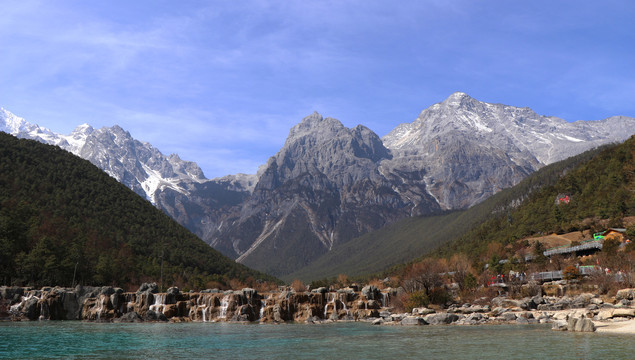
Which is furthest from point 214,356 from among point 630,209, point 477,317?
point 630,209

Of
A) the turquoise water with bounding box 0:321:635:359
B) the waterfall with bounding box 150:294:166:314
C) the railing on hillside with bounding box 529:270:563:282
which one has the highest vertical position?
the railing on hillside with bounding box 529:270:563:282

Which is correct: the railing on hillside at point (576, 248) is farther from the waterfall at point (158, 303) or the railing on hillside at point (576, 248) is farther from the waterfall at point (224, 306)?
the waterfall at point (158, 303)

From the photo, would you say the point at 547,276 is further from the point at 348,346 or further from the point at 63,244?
the point at 63,244

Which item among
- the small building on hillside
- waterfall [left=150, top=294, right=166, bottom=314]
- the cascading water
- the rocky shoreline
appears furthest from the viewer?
the small building on hillside

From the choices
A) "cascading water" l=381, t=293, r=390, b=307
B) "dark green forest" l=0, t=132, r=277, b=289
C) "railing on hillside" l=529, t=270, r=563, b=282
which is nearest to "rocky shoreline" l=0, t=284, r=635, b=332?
"cascading water" l=381, t=293, r=390, b=307

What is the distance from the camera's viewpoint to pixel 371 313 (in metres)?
124

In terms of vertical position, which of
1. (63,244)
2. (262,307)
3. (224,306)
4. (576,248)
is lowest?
(262,307)

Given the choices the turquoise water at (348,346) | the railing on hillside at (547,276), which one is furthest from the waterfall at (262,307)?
the railing on hillside at (547,276)

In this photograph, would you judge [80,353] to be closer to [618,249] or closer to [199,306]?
[199,306]

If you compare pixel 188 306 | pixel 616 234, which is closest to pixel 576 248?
pixel 616 234

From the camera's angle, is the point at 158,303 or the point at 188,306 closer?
the point at 158,303

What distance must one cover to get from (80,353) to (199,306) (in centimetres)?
7543

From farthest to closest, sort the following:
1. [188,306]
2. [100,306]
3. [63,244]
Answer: [63,244] → [188,306] → [100,306]

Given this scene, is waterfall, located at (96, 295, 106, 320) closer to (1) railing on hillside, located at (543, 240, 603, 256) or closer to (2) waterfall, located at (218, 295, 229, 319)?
(2) waterfall, located at (218, 295, 229, 319)
